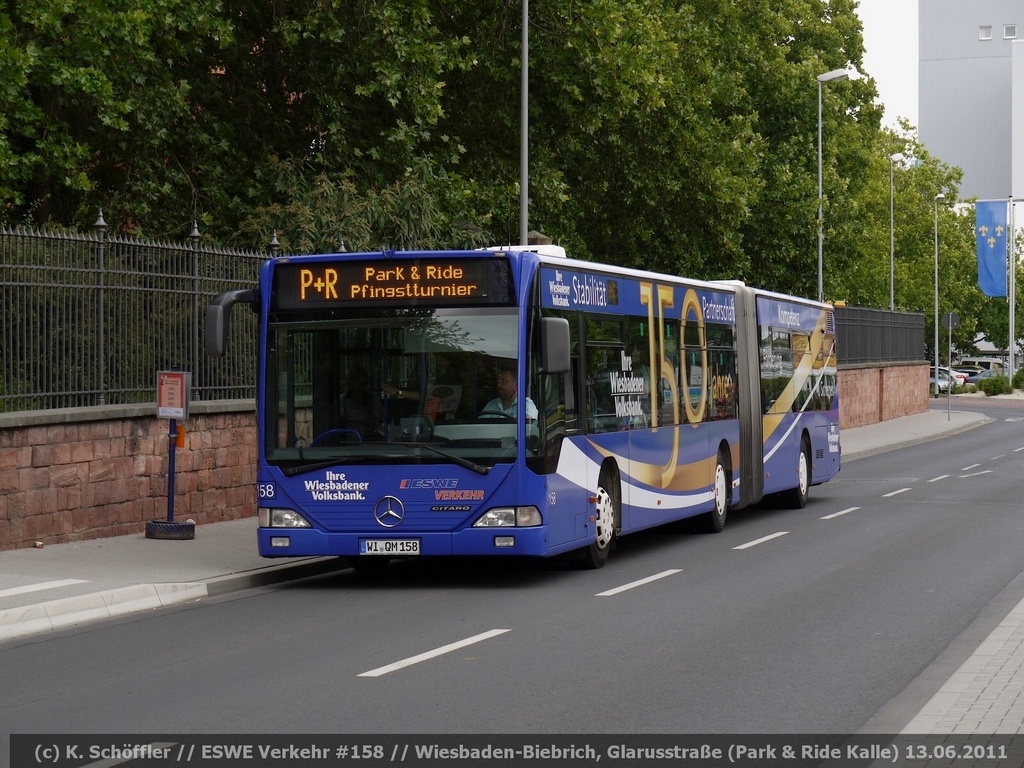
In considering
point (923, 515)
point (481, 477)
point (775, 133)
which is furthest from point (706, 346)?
point (775, 133)

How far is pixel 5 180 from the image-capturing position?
21594mm

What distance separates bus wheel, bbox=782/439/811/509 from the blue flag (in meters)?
52.4

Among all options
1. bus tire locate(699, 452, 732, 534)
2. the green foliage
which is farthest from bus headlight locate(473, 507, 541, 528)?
the green foliage

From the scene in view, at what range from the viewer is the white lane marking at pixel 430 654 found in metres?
9.35

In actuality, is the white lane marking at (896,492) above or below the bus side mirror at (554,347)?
below

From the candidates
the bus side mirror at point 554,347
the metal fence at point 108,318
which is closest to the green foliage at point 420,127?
the metal fence at point 108,318

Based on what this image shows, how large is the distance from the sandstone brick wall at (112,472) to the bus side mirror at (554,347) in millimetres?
5323

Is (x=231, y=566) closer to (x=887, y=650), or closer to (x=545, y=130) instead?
(x=887, y=650)

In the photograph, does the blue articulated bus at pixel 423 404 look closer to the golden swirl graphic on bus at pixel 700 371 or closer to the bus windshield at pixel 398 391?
the bus windshield at pixel 398 391

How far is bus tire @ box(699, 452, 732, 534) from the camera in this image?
19016 millimetres

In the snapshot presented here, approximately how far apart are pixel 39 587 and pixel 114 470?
3.92 meters

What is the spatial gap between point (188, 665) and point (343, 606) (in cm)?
295

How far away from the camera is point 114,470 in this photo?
650 inches

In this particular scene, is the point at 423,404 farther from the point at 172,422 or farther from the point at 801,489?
the point at 801,489
